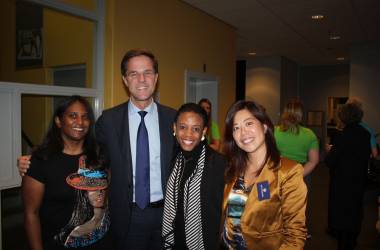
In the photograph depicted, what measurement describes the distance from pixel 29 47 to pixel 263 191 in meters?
3.23

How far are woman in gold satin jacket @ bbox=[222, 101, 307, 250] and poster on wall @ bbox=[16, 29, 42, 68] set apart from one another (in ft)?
9.15

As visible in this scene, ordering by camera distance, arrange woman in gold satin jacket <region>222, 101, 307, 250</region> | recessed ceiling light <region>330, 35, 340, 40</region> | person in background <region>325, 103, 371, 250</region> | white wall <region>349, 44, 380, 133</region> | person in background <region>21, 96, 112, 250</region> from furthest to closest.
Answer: white wall <region>349, 44, 380, 133</region> < recessed ceiling light <region>330, 35, 340, 40</region> < person in background <region>325, 103, 371, 250</region> < person in background <region>21, 96, 112, 250</region> < woman in gold satin jacket <region>222, 101, 307, 250</region>

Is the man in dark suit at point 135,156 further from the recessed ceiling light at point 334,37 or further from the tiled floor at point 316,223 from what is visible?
the recessed ceiling light at point 334,37

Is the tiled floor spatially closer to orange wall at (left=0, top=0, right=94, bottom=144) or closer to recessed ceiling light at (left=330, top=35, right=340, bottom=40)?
orange wall at (left=0, top=0, right=94, bottom=144)

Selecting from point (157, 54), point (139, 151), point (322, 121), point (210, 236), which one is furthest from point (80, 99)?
point (322, 121)

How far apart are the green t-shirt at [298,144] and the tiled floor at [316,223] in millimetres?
1223

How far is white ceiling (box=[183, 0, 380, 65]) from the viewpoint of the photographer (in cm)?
477

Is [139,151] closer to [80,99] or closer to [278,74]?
[80,99]

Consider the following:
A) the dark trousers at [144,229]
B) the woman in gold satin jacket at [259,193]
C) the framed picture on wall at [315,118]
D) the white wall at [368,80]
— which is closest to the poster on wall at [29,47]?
the dark trousers at [144,229]

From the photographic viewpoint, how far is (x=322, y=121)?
11.3 m

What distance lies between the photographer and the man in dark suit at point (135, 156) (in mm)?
1883

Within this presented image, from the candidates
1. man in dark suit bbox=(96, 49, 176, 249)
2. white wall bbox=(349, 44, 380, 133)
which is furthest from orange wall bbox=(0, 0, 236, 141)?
white wall bbox=(349, 44, 380, 133)

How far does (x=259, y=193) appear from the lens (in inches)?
59.4

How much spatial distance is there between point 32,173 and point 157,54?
112 inches
